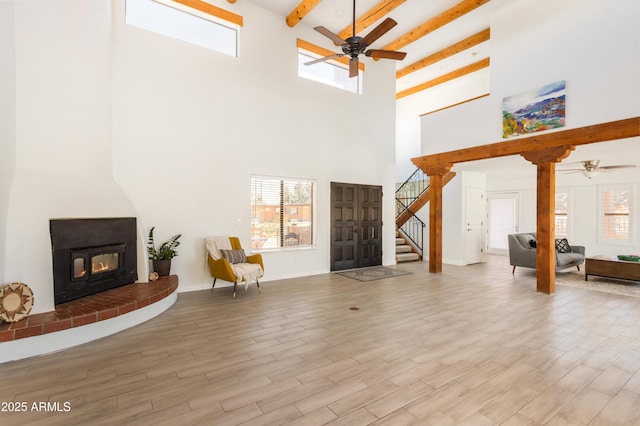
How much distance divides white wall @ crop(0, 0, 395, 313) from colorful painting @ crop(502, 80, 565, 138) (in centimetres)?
285

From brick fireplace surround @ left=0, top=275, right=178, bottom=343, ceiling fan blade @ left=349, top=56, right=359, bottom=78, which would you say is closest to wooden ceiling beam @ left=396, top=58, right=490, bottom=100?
ceiling fan blade @ left=349, top=56, right=359, bottom=78

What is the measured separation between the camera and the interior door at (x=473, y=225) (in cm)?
849

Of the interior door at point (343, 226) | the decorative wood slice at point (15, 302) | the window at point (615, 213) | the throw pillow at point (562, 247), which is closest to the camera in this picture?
the decorative wood slice at point (15, 302)

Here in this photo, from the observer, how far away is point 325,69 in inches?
288

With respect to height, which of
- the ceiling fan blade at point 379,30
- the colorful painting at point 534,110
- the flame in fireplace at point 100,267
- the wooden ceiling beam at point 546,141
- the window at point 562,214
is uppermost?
the ceiling fan blade at point 379,30

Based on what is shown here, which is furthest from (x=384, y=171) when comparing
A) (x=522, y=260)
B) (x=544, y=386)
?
(x=544, y=386)

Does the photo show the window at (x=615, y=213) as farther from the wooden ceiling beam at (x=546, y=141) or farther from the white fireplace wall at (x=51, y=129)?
the white fireplace wall at (x=51, y=129)

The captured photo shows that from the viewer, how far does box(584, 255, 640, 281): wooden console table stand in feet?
19.4

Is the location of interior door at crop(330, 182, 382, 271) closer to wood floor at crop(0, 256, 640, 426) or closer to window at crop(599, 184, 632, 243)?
wood floor at crop(0, 256, 640, 426)

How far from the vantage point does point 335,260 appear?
722 cm

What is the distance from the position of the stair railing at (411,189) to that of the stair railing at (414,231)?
428 millimetres

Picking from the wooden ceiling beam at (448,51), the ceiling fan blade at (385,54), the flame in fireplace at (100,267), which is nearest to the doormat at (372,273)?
the ceiling fan blade at (385,54)

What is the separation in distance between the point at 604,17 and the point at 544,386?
5.51 metres

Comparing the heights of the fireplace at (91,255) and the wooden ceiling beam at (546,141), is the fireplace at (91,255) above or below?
below
